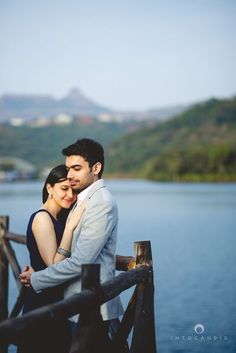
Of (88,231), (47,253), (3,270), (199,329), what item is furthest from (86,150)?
(199,329)

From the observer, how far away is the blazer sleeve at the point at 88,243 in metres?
2.93

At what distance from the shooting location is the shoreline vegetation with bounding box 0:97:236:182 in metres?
105

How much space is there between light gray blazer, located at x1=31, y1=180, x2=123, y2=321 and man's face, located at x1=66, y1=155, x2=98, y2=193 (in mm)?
64

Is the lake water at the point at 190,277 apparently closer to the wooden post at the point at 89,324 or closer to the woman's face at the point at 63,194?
the woman's face at the point at 63,194

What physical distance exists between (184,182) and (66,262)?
108 m

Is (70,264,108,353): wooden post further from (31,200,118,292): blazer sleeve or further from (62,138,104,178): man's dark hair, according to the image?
(62,138,104,178): man's dark hair

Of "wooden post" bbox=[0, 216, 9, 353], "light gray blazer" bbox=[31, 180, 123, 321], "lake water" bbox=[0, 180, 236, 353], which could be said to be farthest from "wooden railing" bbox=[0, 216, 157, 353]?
"lake water" bbox=[0, 180, 236, 353]

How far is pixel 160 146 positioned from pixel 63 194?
140593mm

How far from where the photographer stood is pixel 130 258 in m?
3.74

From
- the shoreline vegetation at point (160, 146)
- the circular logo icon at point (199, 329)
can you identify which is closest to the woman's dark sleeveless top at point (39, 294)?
the circular logo icon at point (199, 329)

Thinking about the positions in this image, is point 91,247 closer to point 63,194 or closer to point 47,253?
point 47,253

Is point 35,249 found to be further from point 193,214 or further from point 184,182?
point 184,182

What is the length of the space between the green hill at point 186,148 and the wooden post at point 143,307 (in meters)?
97.8

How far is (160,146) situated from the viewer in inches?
5645
